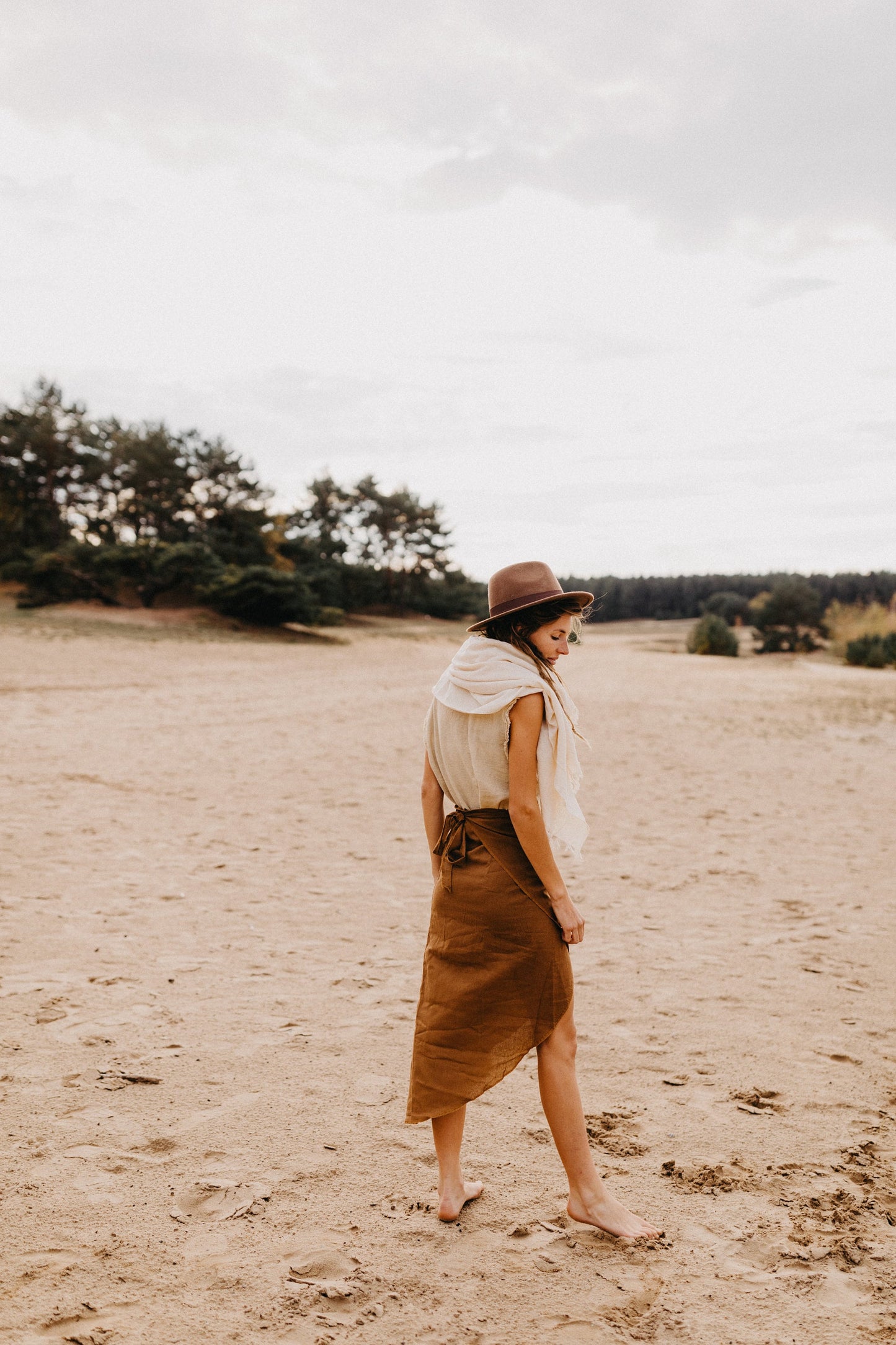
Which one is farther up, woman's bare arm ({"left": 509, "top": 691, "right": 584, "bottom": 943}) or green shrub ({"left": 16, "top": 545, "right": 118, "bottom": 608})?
green shrub ({"left": 16, "top": 545, "right": 118, "bottom": 608})

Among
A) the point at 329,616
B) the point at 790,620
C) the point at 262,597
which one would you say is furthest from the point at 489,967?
the point at 790,620

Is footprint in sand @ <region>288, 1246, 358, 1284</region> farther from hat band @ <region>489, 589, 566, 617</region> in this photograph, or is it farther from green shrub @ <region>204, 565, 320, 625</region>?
green shrub @ <region>204, 565, 320, 625</region>

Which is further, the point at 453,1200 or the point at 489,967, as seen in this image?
the point at 453,1200

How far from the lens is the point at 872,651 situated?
122 feet

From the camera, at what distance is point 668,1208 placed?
267cm

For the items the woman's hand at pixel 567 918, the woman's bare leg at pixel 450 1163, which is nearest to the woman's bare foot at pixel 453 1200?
the woman's bare leg at pixel 450 1163

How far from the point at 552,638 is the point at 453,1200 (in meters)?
1.68

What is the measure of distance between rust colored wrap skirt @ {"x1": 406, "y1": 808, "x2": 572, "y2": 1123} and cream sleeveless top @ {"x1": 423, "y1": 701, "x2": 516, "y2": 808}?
0.17 ft

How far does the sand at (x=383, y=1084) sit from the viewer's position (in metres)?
2.27

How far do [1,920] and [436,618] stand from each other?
4543cm

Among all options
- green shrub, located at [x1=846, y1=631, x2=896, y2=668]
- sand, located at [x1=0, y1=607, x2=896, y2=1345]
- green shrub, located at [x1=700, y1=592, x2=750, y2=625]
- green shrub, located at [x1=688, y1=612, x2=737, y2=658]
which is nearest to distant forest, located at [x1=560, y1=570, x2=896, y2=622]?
green shrub, located at [x1=700, y1=592, x2=750, y2=625]

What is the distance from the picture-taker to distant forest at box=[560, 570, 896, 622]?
8056 cm

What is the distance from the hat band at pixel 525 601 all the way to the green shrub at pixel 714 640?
136 feet

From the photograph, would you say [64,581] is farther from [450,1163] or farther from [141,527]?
[450,1163]
